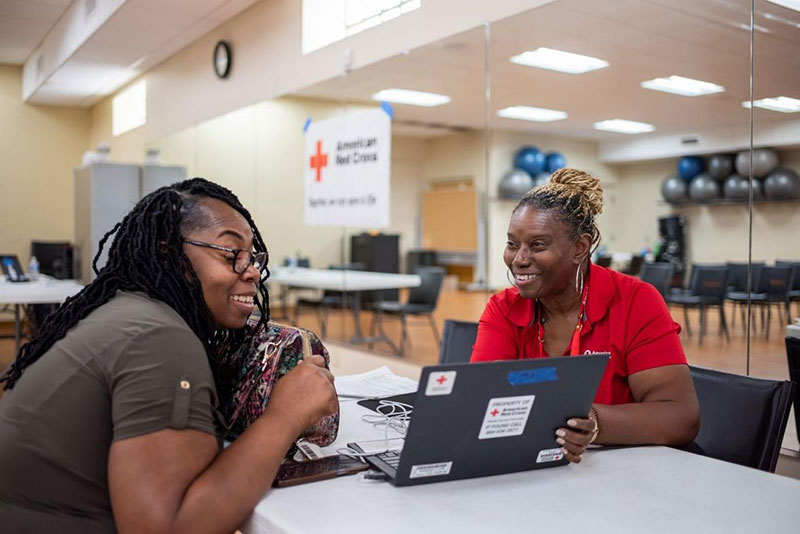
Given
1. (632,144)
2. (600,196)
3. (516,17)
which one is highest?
(516,17)

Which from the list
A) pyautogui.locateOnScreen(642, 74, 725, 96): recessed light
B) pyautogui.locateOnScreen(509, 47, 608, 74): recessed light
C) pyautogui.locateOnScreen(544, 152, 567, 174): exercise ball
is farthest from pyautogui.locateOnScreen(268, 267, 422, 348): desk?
pyautogui.locateOnScreen(642, 74, 725, 96): recessed light

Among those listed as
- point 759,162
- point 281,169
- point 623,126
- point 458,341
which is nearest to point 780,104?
point 759,162

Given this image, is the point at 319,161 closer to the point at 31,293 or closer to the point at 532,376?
the point at 31,293

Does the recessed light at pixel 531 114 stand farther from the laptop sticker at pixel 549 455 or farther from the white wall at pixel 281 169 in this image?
the laptop sticker at pixel 549 455

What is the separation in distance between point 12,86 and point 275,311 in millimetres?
6569

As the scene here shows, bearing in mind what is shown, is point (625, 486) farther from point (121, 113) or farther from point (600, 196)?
point (121, 113)

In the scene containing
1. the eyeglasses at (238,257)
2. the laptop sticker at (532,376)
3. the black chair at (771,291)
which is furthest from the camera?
the black chair at (771,291)

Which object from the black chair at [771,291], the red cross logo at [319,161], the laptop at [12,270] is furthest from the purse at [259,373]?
the laptop at [12,270]

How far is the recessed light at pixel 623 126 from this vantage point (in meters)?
3.25

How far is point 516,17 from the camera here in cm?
362

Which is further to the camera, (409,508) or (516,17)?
(516,17)

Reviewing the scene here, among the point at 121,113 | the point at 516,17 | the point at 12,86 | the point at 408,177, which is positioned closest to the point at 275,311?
the point at 408,177

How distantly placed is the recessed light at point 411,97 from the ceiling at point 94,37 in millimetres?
2217

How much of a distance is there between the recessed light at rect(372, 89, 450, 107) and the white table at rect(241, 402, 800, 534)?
3365 mm
